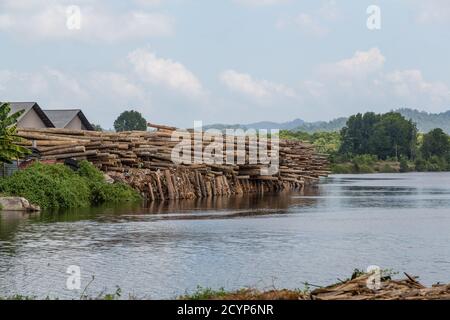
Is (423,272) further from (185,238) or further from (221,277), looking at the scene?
(185,238)

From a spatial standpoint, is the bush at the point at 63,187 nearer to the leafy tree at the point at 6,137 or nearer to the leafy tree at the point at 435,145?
the leafy tree at the point at 6,137

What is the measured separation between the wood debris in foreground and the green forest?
370 ft

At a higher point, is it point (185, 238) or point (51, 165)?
point (51, 165)

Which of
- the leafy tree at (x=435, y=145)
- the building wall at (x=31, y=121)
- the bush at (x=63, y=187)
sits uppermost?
the leafy tree at (x=435, y=145)

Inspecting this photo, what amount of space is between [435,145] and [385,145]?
8.70m

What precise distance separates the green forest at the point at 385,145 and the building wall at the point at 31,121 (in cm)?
7912

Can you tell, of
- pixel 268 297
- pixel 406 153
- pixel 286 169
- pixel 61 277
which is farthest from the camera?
pixel 406 153

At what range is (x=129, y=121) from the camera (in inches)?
4363

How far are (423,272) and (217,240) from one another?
764 centimetres

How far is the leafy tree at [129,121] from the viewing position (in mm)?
109869

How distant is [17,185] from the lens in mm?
35281

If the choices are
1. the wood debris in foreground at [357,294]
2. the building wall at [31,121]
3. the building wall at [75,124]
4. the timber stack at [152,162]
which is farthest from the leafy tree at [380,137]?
the wood debris in foreground at [357,294]
